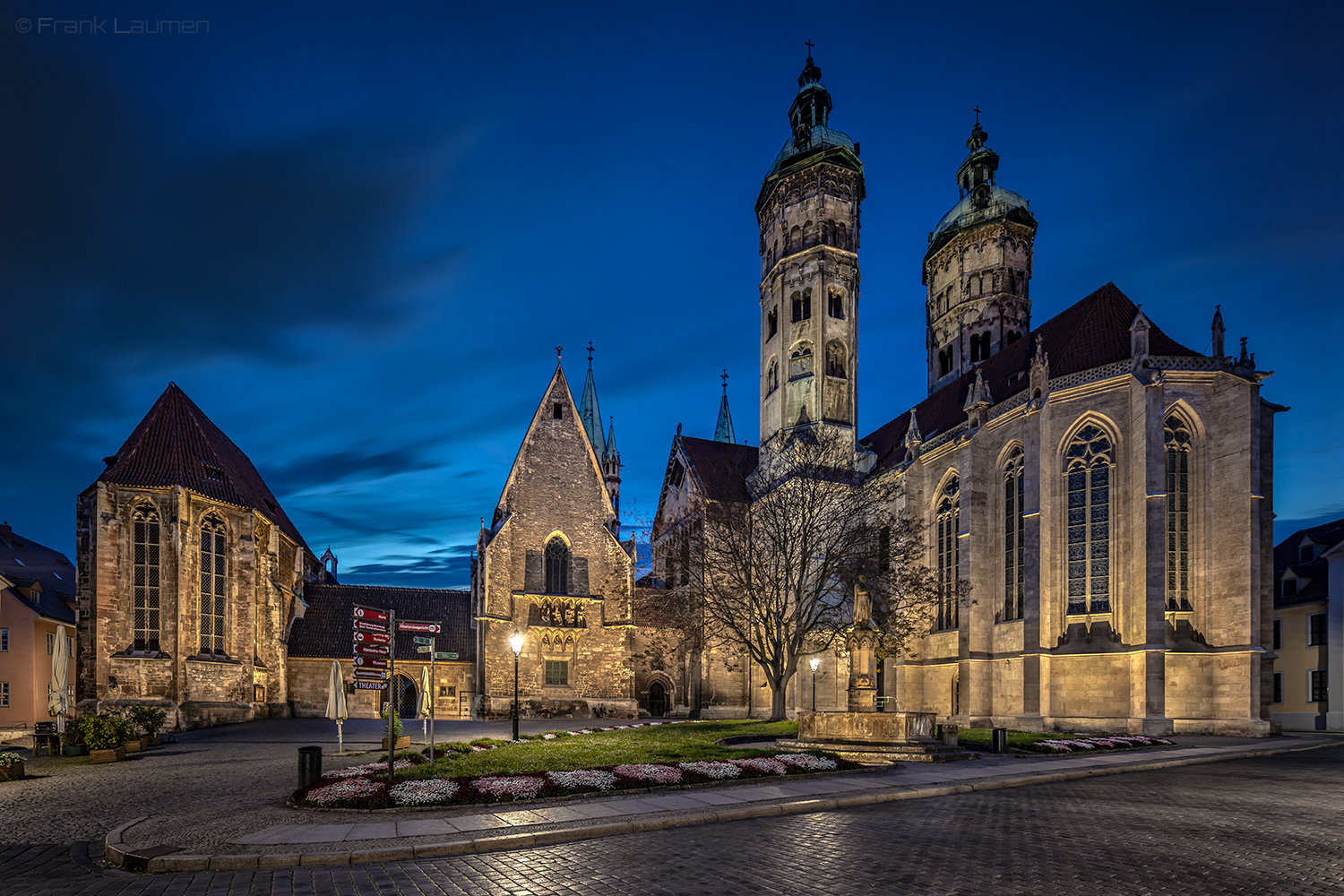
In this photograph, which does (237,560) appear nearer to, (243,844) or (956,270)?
(243,844)

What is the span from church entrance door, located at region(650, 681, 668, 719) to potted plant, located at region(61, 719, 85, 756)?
1131 inches

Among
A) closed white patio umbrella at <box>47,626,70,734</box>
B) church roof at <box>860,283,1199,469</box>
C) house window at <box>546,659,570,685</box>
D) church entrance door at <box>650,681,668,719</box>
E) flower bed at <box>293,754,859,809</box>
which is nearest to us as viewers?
flower bed at <box>293,754,859,809</box>

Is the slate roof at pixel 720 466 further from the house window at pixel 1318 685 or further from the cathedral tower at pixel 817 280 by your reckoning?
the house window at pixel 1318 685

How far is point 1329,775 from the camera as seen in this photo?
16.9 meters

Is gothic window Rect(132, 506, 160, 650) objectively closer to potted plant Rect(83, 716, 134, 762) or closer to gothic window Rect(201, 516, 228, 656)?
gothic window Rect(201, 516, 228, 656)

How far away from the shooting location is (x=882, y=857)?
9148mm

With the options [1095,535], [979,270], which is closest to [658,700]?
[1095,535]

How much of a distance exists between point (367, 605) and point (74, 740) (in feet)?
78.4

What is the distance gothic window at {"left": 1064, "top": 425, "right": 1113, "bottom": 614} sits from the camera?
31.8 metres

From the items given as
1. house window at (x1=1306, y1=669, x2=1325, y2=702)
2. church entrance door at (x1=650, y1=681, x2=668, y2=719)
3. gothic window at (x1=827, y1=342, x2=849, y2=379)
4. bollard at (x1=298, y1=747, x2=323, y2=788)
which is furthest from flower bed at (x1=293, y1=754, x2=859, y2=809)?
house window at (x1=1306, y1=669, x2=1325, y2=702)


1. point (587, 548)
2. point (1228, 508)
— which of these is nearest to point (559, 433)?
point (587, 548)

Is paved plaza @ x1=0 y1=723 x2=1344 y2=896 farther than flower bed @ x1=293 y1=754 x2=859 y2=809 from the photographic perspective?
No

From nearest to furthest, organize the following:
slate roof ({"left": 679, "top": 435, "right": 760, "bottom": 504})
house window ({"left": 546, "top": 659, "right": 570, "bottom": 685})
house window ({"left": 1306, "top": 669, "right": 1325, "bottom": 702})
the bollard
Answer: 1. the bollard
2. house window ({"left": 1306, "top": 669, "right": 1325, "bottom": 702})
3. house window ({"left": 546, "top": 659, "right": 570, "bottom": 685})
4. slate roof ({"left": 679, "top": 435, "right": 760, "bottom": 504})

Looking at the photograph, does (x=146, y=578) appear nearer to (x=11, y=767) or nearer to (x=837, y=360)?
(x=11, y=767)
